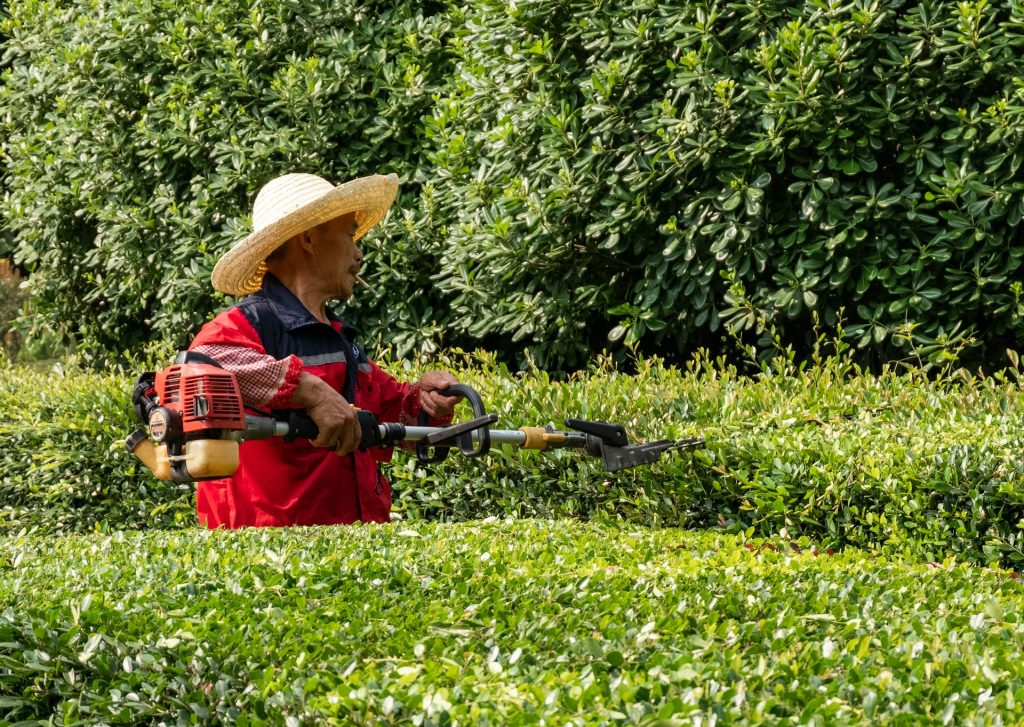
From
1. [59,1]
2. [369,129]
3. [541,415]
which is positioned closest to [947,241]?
[541,415]

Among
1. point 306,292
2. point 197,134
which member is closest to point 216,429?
point 306,292

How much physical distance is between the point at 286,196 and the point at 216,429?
131 cm

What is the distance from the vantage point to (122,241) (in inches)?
392

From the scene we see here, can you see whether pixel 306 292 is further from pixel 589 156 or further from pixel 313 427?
pixel 589 156

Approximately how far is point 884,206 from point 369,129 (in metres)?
3.72

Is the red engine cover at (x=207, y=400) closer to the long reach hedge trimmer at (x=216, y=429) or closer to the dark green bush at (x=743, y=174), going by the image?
the long reach hedge trimmer at (x=216, y=429)

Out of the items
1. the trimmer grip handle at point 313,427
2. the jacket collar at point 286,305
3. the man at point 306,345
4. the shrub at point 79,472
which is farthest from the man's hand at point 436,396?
the shrub at point 79,472

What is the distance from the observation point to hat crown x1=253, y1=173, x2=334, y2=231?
472 centimetres

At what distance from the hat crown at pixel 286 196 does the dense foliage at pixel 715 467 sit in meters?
1.46

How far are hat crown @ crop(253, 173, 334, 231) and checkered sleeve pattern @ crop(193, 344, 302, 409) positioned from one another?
2.63 ft

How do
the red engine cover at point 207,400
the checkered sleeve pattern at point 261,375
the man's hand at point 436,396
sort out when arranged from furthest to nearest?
the man's hand at point 436,396 → the checkered sleeve pattern at point 261,375 → the red engine cover at point 207,400

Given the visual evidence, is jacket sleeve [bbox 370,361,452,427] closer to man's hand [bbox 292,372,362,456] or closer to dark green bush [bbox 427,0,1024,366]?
man's hand [bbox 292,372,362,456]

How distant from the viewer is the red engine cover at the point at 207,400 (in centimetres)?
374

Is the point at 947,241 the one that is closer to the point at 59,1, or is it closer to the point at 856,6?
the point at 856,6
